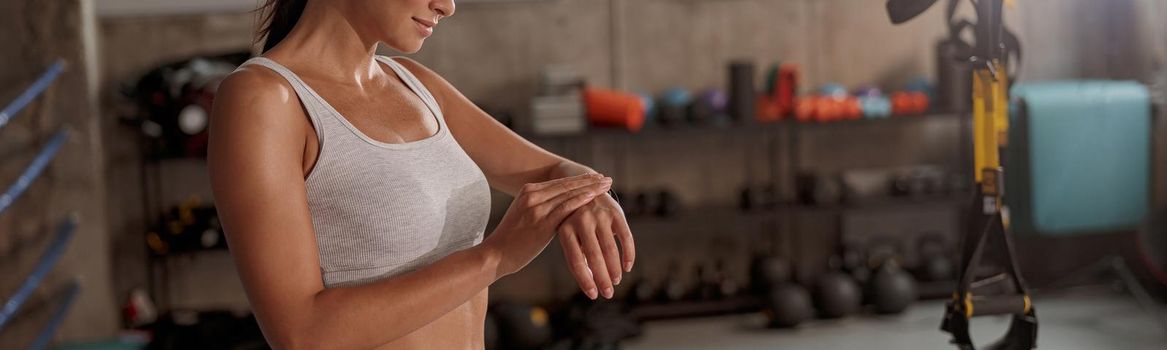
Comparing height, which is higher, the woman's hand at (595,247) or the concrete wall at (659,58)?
the woman's hand at (595,247)

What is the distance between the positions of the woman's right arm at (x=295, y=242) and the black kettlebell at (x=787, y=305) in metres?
4.31

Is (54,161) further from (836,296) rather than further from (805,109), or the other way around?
(836,296)

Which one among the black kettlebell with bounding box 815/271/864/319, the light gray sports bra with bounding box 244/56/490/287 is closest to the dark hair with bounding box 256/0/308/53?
the light gray sports bra with bounding box 244/56/490/287

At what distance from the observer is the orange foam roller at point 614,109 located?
18.1ft

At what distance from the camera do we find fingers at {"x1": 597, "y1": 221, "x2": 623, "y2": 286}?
1.23 metres

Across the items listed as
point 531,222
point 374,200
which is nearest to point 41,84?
point 374,200

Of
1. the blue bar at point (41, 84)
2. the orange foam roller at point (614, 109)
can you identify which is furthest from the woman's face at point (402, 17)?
the orange foam roller at point (614, 109)

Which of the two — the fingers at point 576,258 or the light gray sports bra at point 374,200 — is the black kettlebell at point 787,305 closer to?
the light gray sports bra at point 374,200

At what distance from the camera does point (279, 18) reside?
4.56 feet

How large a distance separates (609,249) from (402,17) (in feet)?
1.13

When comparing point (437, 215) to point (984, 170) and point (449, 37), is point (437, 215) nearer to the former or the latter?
point (984, 170)

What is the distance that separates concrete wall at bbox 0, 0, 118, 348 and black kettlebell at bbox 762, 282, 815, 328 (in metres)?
3.20

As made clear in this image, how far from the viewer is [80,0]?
5.39 m

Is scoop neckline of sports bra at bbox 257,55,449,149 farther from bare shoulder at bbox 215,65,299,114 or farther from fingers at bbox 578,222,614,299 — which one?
fingers at bbox 578,222,614,299
